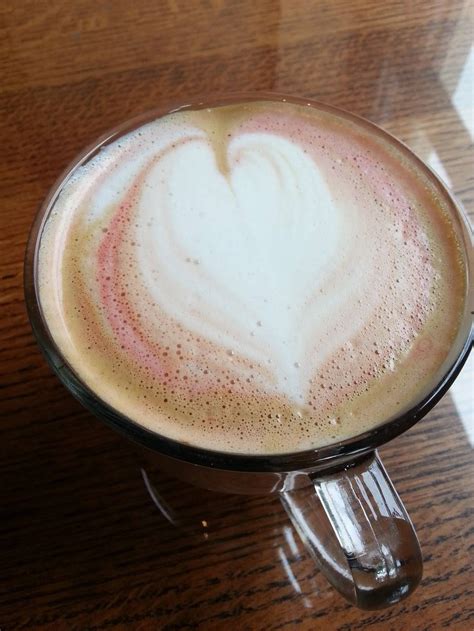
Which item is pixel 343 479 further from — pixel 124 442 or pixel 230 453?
pixel 124 442

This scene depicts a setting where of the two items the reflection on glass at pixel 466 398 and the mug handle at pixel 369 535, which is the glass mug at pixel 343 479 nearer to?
the mug handle at pixel 369 535

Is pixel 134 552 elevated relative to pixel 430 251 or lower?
lower

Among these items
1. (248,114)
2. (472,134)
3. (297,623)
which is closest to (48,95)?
(248,114)

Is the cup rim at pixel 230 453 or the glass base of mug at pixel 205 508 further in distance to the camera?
the glass base of mug at pixel 205 508

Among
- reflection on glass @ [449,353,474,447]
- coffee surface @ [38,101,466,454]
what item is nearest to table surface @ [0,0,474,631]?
reflection on glass @ [449,353,474,447]

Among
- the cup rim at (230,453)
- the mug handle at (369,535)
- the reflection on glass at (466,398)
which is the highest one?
the cup rim at (230,453)

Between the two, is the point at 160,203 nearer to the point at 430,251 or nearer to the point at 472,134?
the point at 430,251

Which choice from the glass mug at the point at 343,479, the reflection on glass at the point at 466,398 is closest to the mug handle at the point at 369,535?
the glass mug at the point at 343,479
